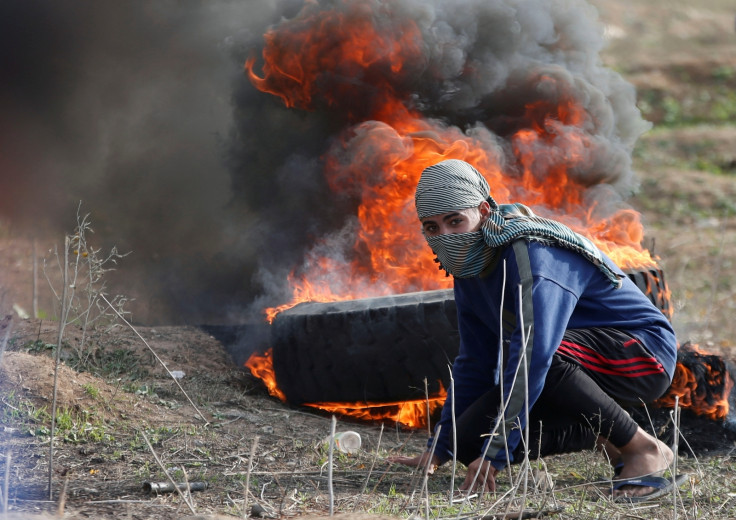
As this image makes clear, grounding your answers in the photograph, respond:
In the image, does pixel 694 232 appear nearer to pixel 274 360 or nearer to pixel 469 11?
pixel 469 11

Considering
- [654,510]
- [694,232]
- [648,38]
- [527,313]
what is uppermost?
[648,38]

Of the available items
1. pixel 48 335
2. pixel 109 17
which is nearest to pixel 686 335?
pixel 48 335

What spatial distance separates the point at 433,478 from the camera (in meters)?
3.73

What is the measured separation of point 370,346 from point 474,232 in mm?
1348

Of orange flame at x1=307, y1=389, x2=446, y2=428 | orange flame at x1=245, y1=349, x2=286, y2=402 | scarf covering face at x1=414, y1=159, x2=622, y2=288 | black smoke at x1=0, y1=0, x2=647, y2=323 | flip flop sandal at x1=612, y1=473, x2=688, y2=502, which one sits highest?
black smoke at x1=0, y1=0, x2=647, y2=323

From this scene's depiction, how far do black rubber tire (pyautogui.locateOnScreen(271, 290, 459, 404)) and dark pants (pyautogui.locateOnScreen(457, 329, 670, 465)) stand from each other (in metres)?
0.88

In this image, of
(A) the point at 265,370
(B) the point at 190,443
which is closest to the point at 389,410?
(A) the point at 265,370

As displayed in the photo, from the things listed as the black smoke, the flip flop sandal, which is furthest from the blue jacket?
the black smoke

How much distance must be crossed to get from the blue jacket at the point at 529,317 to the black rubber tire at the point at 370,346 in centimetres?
69

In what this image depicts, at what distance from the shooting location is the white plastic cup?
155 inches

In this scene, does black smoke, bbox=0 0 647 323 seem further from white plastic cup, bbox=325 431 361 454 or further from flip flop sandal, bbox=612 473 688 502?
flip flop sandal, bbox=612 473 688 502

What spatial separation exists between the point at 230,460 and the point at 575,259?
1808 millimetres

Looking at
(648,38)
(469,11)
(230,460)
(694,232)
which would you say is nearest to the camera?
(230,460)

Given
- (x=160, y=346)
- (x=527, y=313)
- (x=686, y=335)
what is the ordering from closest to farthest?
(x=527, y=313), (x=160, y=346), (x=686, y=335)
